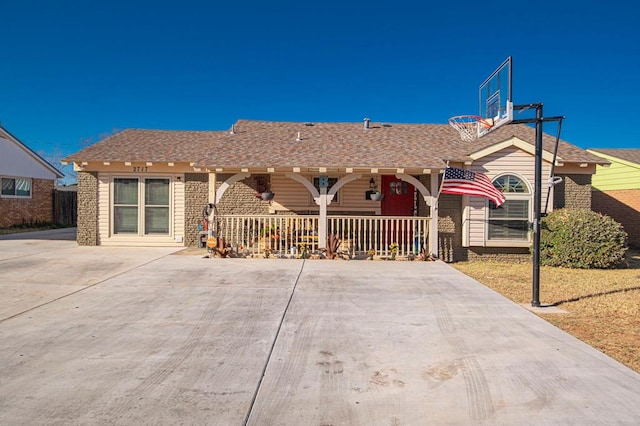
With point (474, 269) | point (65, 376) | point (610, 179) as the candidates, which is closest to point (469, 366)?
point (65, 376)

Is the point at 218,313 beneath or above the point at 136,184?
beneath

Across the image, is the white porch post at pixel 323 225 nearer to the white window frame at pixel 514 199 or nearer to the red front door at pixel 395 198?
the red front door at pixel 395 198

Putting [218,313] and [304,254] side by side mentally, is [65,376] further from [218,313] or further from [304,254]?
[304,254]

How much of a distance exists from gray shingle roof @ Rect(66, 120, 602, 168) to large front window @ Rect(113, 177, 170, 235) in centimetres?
86

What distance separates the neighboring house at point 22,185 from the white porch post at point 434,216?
20.3 meters

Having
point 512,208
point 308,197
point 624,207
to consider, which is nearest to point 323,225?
point 308,197

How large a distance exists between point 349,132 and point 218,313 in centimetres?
961

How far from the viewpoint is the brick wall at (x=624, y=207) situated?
1516cm

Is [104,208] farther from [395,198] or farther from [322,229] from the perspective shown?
[395,198]

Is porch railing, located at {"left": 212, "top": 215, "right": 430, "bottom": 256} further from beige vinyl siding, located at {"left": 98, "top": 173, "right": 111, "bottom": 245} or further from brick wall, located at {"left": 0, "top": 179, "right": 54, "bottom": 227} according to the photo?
brick wall, located at {"left": 0, "top": 179, "right": 54, "bottom": 227}

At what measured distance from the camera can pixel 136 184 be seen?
13094 mm

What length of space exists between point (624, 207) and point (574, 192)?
5.43m

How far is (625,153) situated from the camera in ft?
57.9

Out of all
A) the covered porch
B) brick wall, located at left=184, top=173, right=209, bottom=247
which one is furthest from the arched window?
brick wall, located at left=184, top=173, right=209, bottom=247
